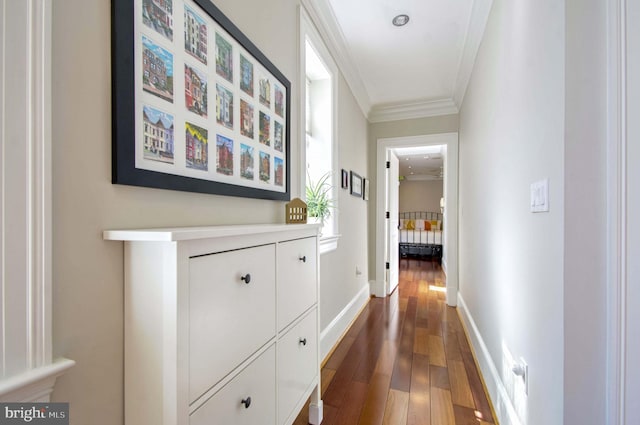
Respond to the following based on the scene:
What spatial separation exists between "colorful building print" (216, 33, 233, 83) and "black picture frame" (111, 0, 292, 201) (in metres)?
0.02

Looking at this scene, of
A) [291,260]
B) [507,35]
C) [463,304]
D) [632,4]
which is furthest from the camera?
[463,304]

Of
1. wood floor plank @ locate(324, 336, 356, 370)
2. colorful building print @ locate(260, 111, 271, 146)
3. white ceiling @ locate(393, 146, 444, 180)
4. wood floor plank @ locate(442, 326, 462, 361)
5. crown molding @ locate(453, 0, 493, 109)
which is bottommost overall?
wood floor plank @ locate(442, 326, 462, 361)

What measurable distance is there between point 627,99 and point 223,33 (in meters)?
1.34

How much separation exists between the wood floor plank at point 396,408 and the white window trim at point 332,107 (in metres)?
1.03

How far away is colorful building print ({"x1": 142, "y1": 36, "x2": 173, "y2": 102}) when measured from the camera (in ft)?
2.67

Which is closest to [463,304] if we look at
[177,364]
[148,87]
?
[177,364]

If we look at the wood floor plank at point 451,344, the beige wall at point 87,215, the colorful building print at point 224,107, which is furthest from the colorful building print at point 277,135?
the wood floor plank at point 451,344

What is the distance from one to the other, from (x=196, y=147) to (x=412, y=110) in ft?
11.3

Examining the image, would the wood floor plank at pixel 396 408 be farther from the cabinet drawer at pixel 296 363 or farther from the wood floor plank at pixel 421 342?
the wood floor plank at pixel 421 342

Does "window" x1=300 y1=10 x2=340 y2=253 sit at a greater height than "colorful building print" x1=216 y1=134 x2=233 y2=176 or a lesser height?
greater

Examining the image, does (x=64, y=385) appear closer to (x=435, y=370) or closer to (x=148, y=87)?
(x=148, y=87)

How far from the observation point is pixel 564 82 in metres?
0.90

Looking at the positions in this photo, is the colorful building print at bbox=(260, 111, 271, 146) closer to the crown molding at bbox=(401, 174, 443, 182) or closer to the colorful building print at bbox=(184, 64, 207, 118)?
the colorful building print at bbox=(184, 64, 207, 118)

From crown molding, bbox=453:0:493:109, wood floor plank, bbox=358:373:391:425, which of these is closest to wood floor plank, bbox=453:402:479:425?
wood floor plank, bbox=358:373:391:425
